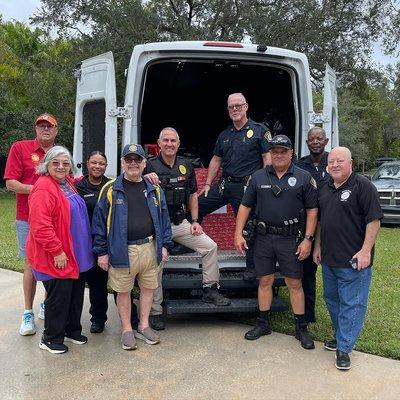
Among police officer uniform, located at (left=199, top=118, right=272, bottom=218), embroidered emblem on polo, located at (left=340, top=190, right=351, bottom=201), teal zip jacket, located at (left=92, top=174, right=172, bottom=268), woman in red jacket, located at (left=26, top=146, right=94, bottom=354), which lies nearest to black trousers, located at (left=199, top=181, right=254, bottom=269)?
police officer uniform, located at (left=199, top=118, right=272, bottom=218)

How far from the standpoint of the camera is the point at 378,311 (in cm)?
491

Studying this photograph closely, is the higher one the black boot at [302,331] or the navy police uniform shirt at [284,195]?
the navy police uniform shirt at [284,195]

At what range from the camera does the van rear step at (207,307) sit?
13.8ft

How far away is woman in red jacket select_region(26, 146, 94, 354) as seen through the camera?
3.64m

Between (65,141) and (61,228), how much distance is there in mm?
16440

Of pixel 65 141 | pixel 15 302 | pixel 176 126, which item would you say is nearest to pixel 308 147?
pixel 176 126

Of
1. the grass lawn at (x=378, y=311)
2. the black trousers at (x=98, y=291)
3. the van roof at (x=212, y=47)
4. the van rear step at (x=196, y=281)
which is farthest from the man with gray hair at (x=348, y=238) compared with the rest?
the black trousers at (x=98, y=291)

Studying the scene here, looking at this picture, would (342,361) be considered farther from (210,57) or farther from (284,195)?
(210,57)

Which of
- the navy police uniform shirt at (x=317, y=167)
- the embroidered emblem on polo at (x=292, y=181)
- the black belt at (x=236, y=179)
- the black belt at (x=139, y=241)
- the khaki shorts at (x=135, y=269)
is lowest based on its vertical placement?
the khaki shorts at (x=135, y=269)

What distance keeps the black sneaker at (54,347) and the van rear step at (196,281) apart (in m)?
0.98

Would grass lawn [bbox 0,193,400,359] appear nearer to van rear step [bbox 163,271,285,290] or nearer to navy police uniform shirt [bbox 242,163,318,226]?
van rear step [bbox 163,271,285,290]

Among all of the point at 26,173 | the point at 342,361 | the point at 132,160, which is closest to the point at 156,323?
the point at 132,160

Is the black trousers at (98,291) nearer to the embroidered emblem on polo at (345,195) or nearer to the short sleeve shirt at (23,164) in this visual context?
the short sleeve shirt at (23,164)

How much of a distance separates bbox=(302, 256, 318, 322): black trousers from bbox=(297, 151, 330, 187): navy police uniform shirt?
739 mm
